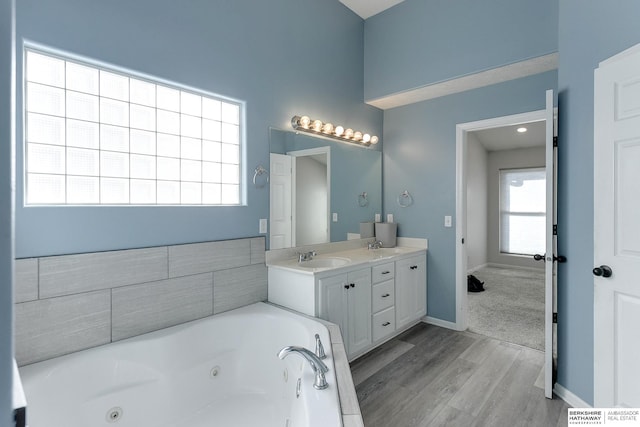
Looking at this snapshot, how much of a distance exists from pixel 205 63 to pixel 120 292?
1567 millimetres

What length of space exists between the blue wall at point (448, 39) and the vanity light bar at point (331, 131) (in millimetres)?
479

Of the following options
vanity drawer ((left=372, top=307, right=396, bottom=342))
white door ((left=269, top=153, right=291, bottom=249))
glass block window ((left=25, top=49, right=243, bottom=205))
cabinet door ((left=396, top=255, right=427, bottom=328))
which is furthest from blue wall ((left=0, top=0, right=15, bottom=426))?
cabinet door ((left=396, top=255, right=427, bottom=328))

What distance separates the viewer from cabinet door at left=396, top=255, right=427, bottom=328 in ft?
10.3

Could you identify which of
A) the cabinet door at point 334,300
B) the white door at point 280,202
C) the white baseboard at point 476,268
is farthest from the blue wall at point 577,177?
the white baseboard at point 476,268

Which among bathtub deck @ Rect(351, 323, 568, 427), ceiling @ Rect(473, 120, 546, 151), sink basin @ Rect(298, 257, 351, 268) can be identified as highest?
ceiling @ Rect(473, 120, 546, 151)

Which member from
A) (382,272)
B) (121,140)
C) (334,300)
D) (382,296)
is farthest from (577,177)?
(121,140)

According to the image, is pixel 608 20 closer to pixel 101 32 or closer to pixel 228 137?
pixel 228 137

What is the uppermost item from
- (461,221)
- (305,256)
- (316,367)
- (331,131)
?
(331,131)

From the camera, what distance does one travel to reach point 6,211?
0.39 m

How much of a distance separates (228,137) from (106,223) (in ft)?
3.47

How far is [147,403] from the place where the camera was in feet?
5.68

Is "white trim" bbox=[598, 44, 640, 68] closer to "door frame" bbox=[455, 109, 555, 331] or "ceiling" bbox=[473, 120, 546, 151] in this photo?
"door frame" bbox=[455, 109, 555, 331]

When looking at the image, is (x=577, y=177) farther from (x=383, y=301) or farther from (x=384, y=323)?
(x=384, y=323)

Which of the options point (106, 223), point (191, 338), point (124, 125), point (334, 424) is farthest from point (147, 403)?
point (124, 125)
